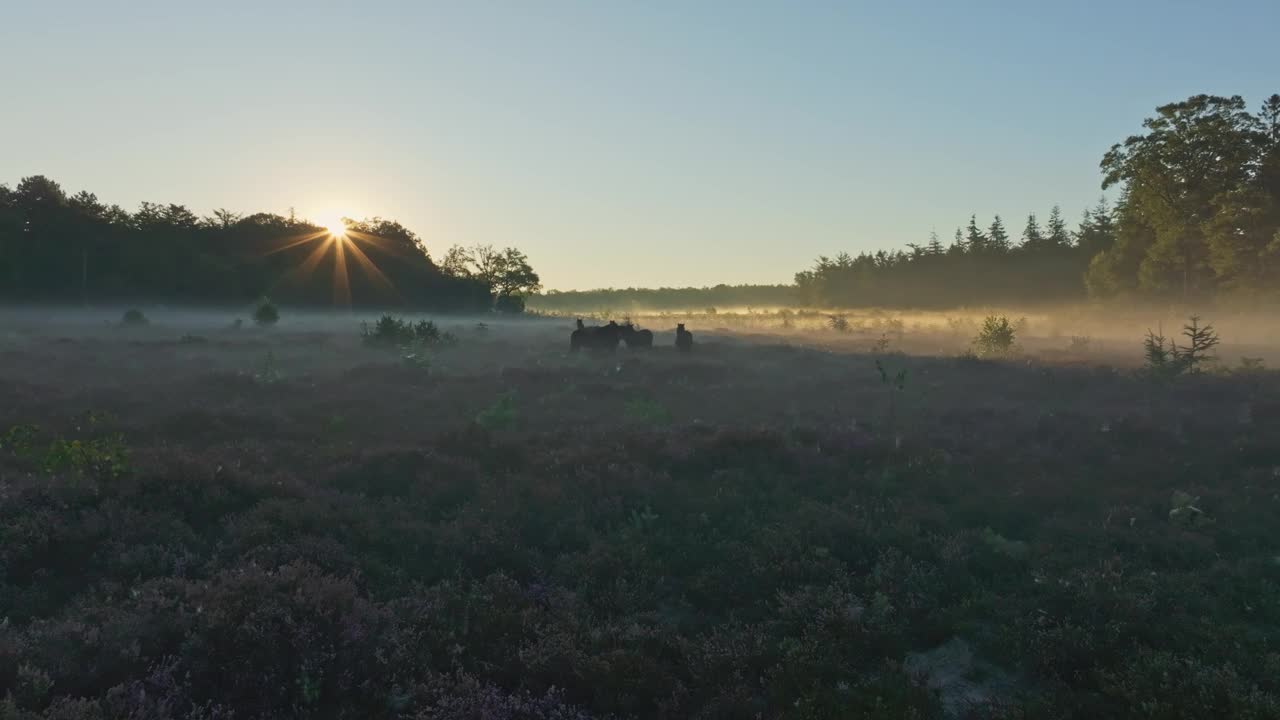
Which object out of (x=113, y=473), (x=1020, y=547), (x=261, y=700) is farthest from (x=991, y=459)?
(x=113, y=473)

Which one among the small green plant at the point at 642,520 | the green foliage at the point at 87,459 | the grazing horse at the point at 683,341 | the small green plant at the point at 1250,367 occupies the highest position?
the grazing horse at the point at 683,341

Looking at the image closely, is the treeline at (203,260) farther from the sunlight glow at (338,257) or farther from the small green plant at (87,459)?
the small green plant at (87,459)

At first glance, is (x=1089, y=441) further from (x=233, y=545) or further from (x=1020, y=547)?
(x=233, y=545)

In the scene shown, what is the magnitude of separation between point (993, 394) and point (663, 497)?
47.1ft

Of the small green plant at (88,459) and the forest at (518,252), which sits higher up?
the forest at (518,252)

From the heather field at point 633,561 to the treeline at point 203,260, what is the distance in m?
60.2

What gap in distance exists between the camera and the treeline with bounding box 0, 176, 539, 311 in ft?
207

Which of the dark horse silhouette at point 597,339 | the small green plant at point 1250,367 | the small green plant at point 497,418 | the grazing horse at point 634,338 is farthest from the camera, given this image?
the grazing horse at point 634,338

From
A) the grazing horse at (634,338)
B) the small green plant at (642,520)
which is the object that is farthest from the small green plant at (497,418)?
the grazing horse at (634,338)

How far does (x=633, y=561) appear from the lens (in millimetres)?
8242

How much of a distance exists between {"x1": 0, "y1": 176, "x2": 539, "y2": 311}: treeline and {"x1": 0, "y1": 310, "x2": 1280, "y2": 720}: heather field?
60163 mm

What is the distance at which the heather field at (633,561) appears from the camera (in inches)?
221

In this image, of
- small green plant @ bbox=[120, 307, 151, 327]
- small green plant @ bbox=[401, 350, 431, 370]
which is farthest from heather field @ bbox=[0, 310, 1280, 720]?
small green plant @ bbox=[120, 307, 151, 327]

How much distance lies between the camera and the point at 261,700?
5.42 metres
